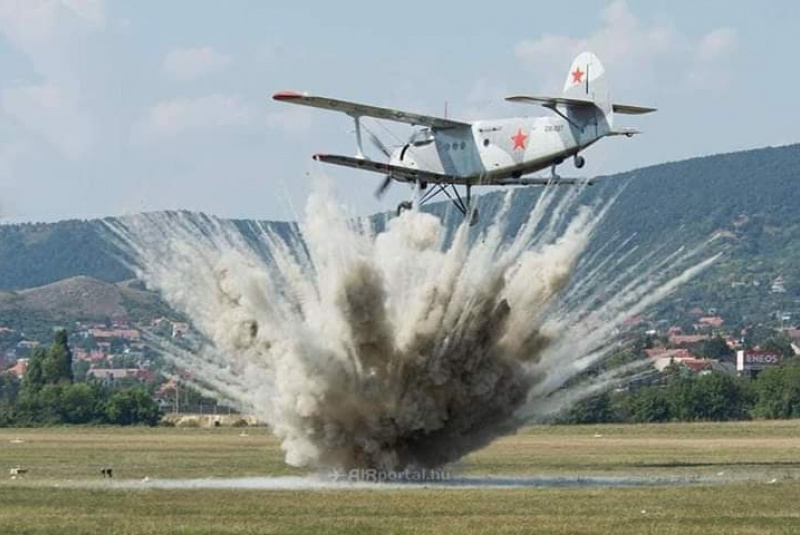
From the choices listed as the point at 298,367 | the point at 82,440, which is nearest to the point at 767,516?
the point at 298,367

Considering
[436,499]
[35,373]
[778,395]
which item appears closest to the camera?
[436,499]

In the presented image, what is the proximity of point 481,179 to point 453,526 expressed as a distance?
2530 cm

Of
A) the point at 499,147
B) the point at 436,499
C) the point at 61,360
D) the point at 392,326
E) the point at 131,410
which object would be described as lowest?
the point at 436,499

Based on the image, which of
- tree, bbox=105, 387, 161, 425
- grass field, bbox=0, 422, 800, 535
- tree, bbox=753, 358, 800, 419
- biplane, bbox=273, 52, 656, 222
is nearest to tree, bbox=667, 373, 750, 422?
tree, bbox=753, 358, 800, 419

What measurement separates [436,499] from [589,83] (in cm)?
1971

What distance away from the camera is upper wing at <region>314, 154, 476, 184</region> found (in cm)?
7281

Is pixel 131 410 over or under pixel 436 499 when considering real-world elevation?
over

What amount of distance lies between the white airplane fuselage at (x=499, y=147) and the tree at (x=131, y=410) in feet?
263

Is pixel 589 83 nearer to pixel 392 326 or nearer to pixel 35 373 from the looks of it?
pixel 392 326

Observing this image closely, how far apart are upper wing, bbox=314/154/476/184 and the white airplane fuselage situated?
0.63ft

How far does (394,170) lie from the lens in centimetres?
7381

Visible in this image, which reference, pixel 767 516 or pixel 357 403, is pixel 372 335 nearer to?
pixel 357 403

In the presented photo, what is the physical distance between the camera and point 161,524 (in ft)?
160

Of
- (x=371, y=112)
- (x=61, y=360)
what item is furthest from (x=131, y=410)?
(x=371, y=112)
